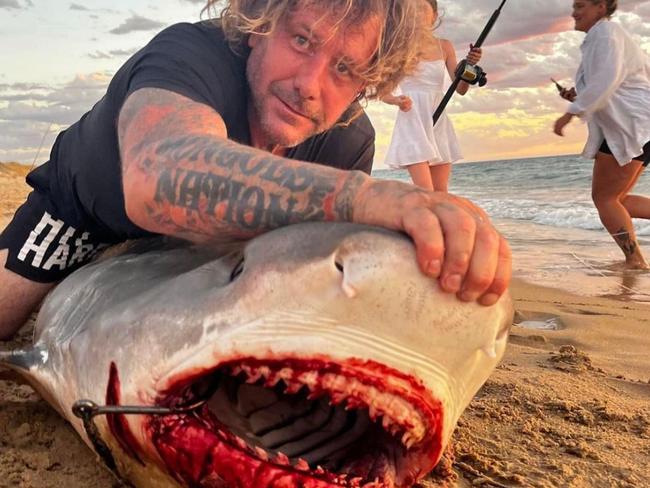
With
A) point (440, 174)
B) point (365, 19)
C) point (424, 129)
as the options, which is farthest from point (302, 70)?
point (440, 174)

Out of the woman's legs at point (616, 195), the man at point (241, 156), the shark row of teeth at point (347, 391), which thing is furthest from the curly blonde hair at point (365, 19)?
the woman's legs at point (616, 195)

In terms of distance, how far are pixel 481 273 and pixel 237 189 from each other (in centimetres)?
57

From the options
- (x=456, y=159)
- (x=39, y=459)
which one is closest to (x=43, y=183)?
(x=39, y=459)

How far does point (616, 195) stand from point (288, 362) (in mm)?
5548

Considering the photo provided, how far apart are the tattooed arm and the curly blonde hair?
0.76 m

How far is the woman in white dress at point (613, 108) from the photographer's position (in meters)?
5.83

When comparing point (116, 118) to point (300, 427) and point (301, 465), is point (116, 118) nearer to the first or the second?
point (300, 427)

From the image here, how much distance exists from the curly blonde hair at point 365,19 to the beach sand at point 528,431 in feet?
4.01

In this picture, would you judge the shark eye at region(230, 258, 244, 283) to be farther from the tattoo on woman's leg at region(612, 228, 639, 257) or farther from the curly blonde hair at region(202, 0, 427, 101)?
the tattoo on woman's leg at region(612, 228, 639, 257)

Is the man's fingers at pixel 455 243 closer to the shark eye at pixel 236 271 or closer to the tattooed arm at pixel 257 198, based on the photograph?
the tattooed arm at pixel 257 198

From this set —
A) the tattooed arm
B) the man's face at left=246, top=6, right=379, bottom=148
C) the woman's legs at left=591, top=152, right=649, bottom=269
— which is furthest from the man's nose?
the woman's legs at left=591, top=152, right=649, bottom=269

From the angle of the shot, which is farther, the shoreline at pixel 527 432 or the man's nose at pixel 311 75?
the man's nose at pixel 311 75

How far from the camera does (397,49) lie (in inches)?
111

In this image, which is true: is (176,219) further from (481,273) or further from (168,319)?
(481,273)
